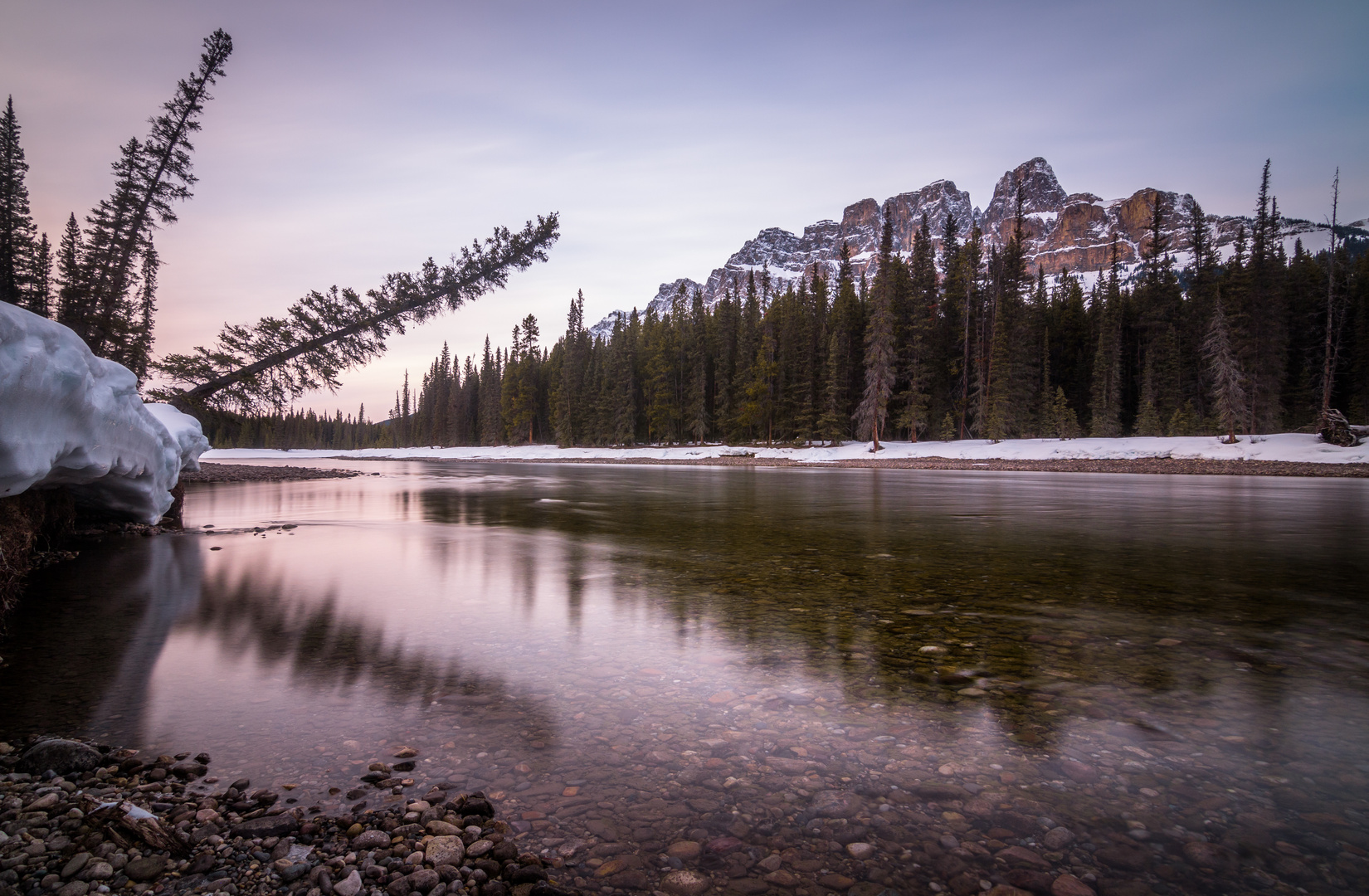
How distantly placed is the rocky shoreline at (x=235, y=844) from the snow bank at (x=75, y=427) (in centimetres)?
373

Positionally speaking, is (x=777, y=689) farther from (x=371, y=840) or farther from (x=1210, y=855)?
(x=371, y=840)

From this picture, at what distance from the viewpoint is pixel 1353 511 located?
45.4 feet

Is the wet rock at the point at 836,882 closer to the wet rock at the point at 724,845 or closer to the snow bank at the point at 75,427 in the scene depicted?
the wet rock at the point at 724,845

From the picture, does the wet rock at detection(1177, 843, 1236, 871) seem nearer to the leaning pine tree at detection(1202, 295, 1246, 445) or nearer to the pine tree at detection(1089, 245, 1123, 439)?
the leaning pine tree at detection(1202, 295, 1246, 445)

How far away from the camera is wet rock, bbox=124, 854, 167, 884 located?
2.08 m

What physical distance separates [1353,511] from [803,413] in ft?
140

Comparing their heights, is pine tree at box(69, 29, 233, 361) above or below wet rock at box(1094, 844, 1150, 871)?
above

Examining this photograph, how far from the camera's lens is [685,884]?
2.09 metres

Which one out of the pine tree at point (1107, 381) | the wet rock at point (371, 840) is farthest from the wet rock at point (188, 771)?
the pine tree at point (1107, 381)

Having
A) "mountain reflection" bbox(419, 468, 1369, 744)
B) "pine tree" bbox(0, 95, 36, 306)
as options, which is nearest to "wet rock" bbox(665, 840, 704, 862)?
"mountain reflection" bbox(419, 468, 1369, 744)

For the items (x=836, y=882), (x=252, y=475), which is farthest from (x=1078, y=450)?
(x=252, y=475)

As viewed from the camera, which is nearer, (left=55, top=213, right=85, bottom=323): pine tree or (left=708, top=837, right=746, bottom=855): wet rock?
(left=708, top=837, right=746, bottom=855): wet rock

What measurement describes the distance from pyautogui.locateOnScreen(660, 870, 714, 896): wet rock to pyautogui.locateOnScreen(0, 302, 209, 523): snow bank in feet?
19.4

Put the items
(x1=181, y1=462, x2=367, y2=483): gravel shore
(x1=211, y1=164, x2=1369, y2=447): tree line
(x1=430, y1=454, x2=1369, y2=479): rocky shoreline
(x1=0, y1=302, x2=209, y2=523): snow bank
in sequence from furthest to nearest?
(x1=211, y1=164, x2=1369, y2=447): tree line, (x1=430, y1=454, x2=1369, y2=479): rocky shoreline, (x1=181, y1=462, x2=367, y2=483): gravel shore, (x1=0, y1=302, x2=209, y2=523): snow bank
